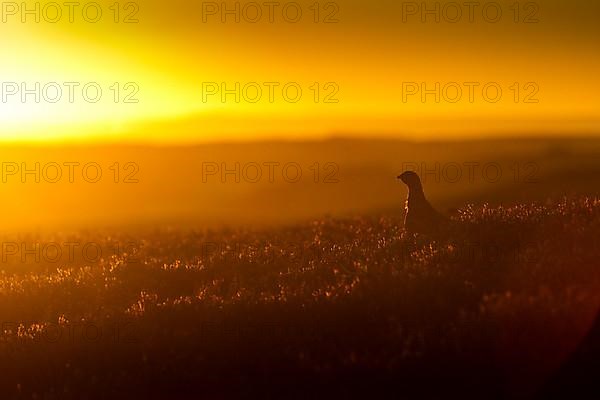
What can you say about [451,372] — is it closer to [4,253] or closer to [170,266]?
[170,266]

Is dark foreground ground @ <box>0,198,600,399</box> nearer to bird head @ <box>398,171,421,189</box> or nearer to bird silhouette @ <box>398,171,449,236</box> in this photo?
bird silhouette @ <box>398,171,449,236</box>

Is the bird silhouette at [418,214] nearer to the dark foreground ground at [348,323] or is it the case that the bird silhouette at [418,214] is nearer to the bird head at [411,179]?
the bird head at [411,179]

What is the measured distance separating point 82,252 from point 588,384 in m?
19.1

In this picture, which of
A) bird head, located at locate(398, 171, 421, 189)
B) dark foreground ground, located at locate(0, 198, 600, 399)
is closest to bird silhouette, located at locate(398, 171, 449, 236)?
bird head, located at locate(398, 171, 421, 189)

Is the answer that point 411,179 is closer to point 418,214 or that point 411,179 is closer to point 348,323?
point 418,214

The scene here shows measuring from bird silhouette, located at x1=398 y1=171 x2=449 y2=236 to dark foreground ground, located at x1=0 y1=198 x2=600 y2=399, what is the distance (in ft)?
2.89

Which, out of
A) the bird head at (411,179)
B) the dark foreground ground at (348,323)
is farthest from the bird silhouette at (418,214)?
the dark foreground ground at (348,323)

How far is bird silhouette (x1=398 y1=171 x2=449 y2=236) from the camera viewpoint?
57.7 feet

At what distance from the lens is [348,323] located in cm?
1180

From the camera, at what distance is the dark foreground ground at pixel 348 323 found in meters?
10.0

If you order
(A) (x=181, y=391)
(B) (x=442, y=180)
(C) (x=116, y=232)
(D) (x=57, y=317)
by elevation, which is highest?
(B) (x=442, y=180)

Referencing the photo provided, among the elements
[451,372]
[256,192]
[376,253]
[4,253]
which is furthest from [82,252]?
[256,192]

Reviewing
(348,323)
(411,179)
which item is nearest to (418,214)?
(411,179)

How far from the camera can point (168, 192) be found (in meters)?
72.1
